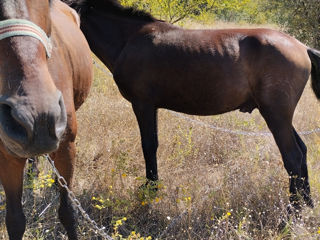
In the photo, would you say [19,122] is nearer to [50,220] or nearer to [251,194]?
[50,220]

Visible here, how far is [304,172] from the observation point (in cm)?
336

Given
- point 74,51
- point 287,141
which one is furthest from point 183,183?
point 74,51

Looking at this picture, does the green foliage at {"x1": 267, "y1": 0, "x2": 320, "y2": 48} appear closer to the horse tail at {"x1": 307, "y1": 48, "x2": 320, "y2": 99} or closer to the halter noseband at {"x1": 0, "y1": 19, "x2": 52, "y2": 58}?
the horse tail at {"x1": 307, "y1": 48, "x2": 320, "y2": 99}

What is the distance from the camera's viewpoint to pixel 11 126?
133 cm

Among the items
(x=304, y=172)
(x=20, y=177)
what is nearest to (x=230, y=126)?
(x=304, y=172)

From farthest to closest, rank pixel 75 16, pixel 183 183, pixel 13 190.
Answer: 1. pixel 75 16
2. pixel 183 183
3. pixel 13 190

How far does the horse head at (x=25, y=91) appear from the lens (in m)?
1.31

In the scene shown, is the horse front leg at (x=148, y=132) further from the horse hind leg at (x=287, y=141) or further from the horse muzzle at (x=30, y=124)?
the horse muzzle at (x=30, y=124)

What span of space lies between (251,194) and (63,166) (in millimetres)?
1682

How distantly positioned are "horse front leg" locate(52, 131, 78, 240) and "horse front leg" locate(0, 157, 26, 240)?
0.25 meters

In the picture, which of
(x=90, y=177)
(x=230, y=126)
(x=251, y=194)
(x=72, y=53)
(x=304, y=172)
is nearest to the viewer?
(x=72, y=53)

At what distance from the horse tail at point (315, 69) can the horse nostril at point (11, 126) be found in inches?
115

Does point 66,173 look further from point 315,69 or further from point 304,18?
point 304,18

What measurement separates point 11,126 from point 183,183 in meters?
2.32
